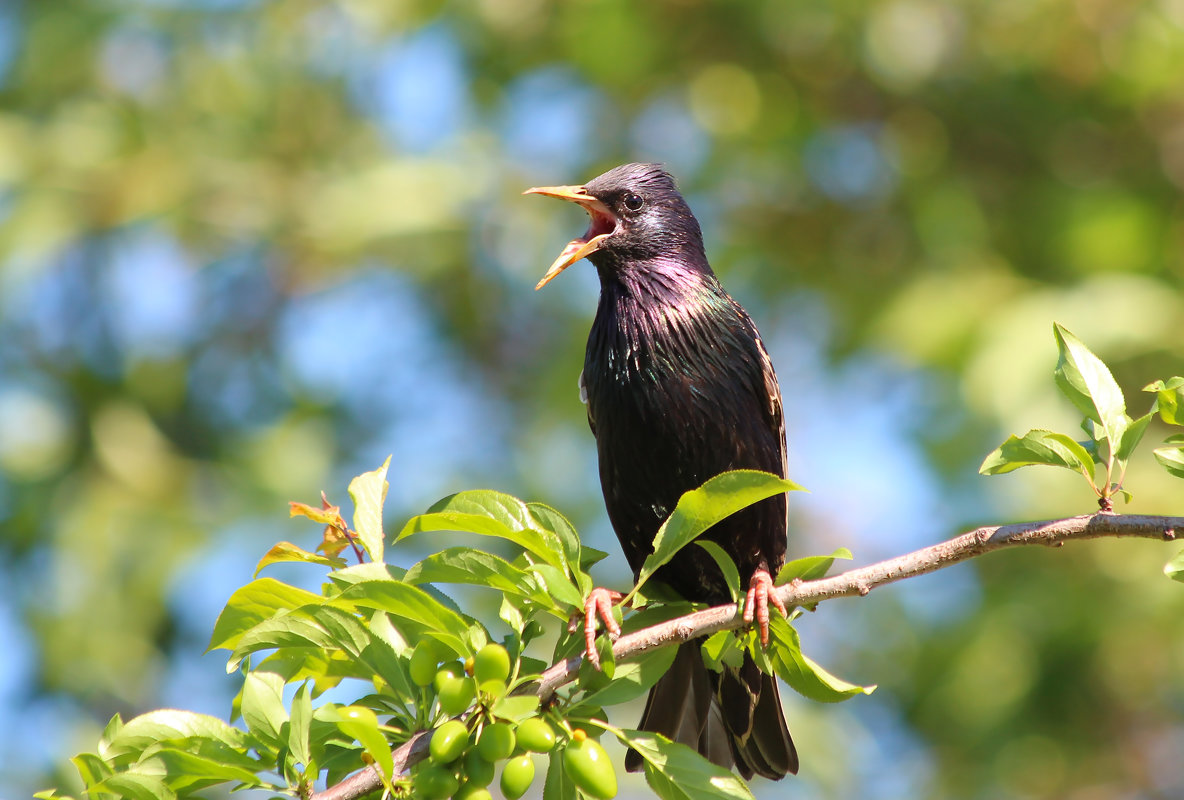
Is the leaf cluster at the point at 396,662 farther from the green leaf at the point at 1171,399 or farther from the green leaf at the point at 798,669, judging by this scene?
the green leaf at the point at 1171,399

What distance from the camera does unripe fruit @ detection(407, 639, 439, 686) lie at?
75.5 inches

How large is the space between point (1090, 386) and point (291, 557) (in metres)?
1.42

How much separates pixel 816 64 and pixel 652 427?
6.45 meters

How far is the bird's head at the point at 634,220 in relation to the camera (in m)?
3.61

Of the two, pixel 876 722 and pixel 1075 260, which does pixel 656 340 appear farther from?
pixel 876 722

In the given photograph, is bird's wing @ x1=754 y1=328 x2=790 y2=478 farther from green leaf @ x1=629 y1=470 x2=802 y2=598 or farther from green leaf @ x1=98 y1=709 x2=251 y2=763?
green leaf @ x1=98 y1=709 x2=251 y2=763

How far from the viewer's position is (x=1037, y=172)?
8.88 metres

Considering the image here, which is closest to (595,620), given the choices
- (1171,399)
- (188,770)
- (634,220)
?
(188,770)

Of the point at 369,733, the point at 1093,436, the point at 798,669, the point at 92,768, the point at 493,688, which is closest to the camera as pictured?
the point at 369,733

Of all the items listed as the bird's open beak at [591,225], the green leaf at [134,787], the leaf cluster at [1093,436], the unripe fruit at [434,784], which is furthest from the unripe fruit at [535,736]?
the bird's open beak at [591,225]

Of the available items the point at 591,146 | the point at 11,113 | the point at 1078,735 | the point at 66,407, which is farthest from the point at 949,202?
the point at 11,113

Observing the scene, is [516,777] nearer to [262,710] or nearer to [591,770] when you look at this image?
[591,770]

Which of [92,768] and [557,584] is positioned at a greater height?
[557,584]

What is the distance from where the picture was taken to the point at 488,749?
182cm
